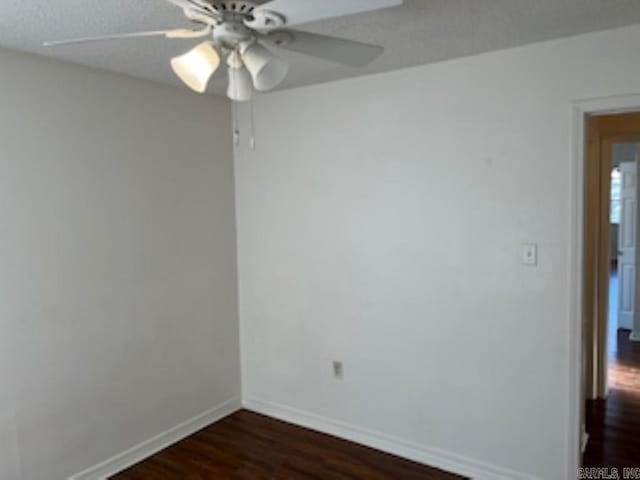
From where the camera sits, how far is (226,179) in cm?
355

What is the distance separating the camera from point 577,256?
241cm

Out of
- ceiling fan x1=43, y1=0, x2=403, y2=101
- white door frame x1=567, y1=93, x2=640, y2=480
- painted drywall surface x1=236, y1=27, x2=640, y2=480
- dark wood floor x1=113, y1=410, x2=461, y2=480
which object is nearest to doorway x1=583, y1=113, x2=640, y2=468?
white door frame x1=567, y1=93, x2=640, y2=480

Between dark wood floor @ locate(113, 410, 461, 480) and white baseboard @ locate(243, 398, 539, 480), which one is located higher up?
white baseboard @ locate(243, 398, 539, 480)

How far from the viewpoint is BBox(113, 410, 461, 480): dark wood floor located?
282cm

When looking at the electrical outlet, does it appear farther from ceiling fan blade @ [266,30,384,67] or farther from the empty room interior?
A: ceiling fan blade @ [266,30,384,67]

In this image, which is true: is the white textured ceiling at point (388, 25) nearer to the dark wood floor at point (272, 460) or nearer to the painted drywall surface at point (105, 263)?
the painted drywall surface at point (105, 263)

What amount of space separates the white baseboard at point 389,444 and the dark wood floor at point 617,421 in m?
0.62

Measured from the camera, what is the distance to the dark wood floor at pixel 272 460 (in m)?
2.82

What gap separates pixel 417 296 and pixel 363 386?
28.3 inches

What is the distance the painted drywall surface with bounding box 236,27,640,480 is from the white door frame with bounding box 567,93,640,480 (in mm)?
29

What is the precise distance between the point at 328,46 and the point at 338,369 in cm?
223

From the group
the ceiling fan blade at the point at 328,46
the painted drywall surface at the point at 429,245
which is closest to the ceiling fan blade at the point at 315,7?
the ceiling fan blade at the point at 328,46

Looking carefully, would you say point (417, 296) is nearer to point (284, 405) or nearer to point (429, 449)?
point (429, 449)

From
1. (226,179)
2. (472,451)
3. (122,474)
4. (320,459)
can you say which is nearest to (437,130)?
(226,179)
